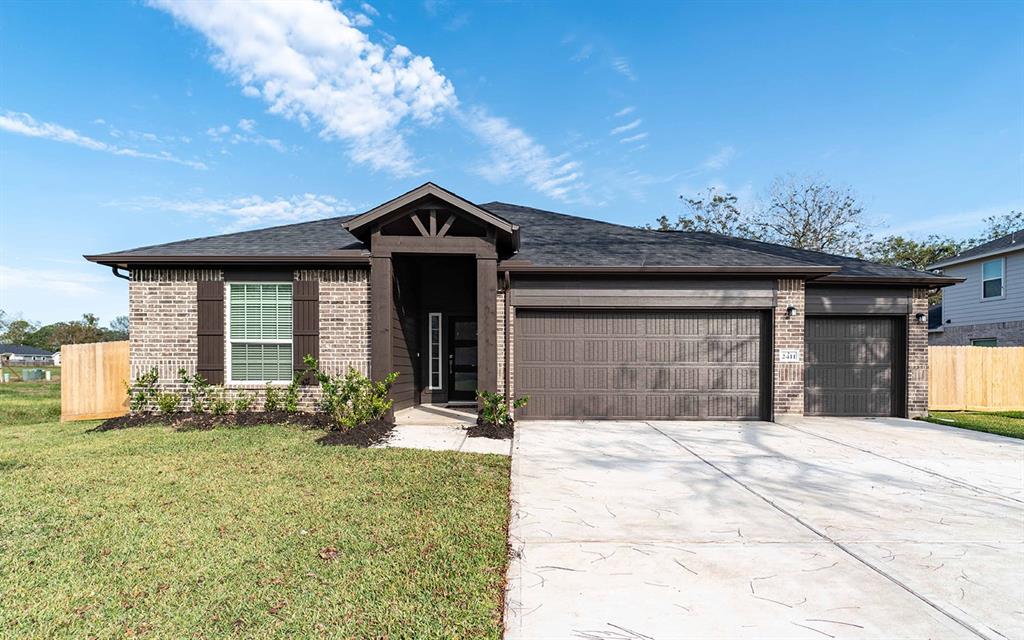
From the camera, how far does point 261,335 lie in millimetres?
8367

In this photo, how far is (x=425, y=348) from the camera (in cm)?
1026

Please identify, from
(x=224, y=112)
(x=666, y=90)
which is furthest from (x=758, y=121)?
(x=224, y=112)

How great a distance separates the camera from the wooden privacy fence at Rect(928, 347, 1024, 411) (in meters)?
11.0

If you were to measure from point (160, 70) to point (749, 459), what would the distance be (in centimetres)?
1557

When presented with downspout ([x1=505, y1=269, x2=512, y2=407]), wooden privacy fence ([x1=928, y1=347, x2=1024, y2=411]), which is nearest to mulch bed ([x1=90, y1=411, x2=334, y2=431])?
downspout ([x1=505, y1=269, x2=512, y2=407])

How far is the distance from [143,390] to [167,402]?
2.06 ft

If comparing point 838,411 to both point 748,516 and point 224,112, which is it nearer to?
point 748,516

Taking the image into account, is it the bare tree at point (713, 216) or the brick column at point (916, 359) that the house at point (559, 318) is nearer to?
the brick column at point (916, 359)

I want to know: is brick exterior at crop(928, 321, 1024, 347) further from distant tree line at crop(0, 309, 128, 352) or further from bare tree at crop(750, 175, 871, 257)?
distant tree line at crop(0, 309, 128, 352)

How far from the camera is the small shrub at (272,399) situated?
26.7 ft

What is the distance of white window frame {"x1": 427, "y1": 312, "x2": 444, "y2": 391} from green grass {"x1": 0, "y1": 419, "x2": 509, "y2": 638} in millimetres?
4627

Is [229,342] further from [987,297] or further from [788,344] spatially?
[987,297]

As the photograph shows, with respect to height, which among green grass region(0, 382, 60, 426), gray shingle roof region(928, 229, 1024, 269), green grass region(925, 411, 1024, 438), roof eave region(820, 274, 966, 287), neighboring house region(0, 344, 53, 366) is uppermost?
gray shingle roof region(928, 229, 1024, 269)

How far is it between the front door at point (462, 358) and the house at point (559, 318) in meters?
→ 1.18
